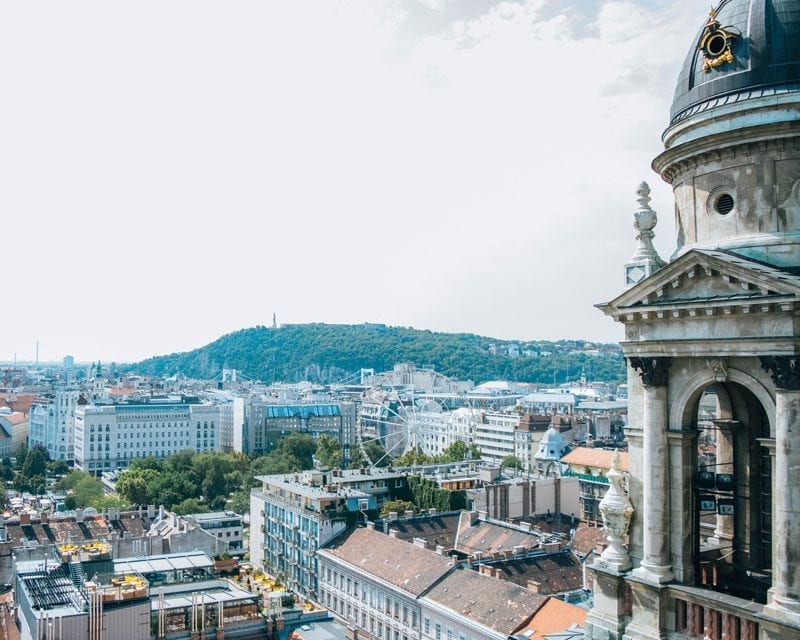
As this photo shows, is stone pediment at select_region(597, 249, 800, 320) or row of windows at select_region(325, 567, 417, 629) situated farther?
row of windows at select_region(325, 567, 417, 629)

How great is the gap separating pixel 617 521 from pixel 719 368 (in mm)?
3964

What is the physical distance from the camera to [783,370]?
14977 millimetres

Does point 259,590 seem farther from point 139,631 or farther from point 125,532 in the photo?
point 125,532

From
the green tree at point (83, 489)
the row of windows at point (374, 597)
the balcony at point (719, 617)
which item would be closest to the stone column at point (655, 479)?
the balcony at point (719, 617)

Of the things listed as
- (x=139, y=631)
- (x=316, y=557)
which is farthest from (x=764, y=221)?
(x=316, y=557)

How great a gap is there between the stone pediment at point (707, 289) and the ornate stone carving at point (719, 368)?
102cm

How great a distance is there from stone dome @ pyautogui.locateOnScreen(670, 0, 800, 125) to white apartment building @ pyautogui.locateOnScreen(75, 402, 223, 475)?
174 meters

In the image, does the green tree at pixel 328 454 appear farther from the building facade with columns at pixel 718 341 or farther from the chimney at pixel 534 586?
the building facade with columns at pixel 718 341

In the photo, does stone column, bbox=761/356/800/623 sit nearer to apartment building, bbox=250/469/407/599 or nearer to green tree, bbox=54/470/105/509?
apartment building, bbox=250/469/407/599

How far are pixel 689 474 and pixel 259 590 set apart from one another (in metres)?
43.6

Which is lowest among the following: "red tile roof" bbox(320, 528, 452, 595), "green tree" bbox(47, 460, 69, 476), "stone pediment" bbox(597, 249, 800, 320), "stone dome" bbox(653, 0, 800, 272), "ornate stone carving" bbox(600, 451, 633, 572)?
"green tree" bbox(47, 460, 69, 476)

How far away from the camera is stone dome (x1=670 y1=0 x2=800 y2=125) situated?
648 inches

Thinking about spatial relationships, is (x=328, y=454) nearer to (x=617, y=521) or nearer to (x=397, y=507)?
(x=397, y=507)

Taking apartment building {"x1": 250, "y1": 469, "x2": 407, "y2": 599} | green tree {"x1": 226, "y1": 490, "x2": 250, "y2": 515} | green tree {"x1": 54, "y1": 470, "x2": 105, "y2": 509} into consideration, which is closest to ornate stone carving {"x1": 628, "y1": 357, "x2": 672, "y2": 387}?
apartment building {"x1": 250, "y1": 469, "x2": 407, "y2": 599}
